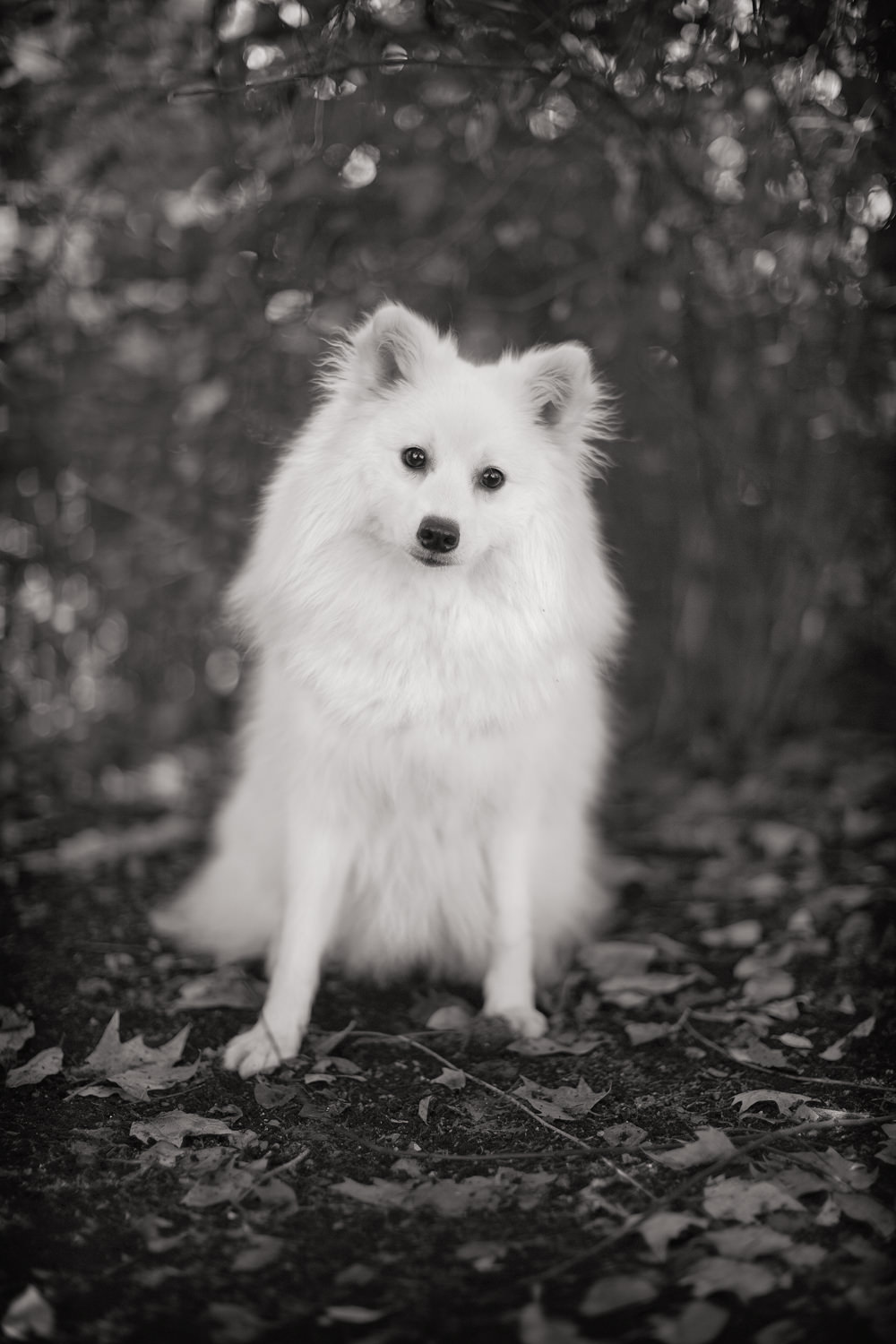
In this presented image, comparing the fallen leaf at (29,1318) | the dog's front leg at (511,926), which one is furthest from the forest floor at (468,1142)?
the dog's front leg at (511,926)

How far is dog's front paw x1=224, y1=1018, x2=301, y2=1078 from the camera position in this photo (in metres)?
2.37

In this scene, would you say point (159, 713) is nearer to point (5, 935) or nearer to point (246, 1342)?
point (5, 935)

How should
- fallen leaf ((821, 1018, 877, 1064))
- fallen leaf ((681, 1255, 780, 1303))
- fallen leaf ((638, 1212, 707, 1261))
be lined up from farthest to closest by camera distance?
fallen leaf ((821, 1018, 877, 1064))
fallen leaf ((638, 1212, 707, 1261))
fallen leaf ((681, 1255, 780, 1303))

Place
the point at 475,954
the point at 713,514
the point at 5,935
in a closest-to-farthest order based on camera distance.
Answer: the point at 475,954 → the point at 5,935 → the point at 713,514

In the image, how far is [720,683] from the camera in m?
4.91

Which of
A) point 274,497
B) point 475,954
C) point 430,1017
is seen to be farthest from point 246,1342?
point 274,497

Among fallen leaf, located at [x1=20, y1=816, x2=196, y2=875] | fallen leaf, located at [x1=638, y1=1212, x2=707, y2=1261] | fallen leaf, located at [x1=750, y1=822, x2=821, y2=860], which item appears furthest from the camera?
fallen leaf, located at [x1=750, y1=822, x2=821, y2=860]

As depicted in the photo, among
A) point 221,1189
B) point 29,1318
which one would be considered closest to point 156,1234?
point 221,1189

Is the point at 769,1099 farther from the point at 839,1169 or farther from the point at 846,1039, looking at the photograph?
the point at 846,1039

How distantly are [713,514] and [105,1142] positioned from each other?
343 cm

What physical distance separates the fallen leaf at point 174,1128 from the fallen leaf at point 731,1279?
38.7 inches

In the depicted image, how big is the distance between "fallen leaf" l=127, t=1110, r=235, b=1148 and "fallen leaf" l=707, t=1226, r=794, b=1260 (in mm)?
1006

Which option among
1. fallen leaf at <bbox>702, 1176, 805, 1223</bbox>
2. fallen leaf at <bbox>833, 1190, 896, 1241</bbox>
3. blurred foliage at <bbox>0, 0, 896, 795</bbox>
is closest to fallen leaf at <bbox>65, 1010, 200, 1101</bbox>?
fallen leaf at <bbox>702, 1176, 805, 1223</bbox>

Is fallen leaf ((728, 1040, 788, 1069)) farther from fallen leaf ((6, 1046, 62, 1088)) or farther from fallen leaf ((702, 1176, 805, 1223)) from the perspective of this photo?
fallen leaf ((6, 1046, 62, 1088))
